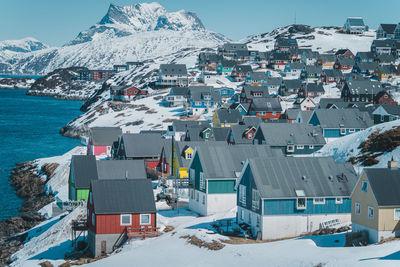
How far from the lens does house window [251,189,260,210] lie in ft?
141

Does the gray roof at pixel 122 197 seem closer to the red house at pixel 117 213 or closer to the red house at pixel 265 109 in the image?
the red house at pixel 117 213

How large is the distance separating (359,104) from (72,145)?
2371 inches

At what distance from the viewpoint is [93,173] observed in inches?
2301

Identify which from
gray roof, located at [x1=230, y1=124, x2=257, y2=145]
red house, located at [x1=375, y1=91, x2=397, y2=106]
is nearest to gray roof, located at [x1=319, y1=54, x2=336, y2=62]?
red house, located at [x1=375, y1=91, x2=397, y2=106]

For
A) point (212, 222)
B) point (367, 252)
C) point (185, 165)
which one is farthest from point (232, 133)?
point (367, 252)

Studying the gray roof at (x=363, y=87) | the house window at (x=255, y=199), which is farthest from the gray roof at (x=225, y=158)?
the gray roof at (x=363, y=87)

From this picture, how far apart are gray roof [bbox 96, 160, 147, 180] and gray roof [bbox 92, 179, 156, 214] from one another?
10.1 m

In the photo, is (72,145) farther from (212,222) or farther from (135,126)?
(212,222)

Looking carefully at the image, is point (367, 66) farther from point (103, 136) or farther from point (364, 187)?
point (364, 187)

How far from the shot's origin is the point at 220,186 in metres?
52.2

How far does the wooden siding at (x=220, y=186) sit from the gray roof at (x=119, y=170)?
8.08 meters

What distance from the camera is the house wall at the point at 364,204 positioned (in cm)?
3653

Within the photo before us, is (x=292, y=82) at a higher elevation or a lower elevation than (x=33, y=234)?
higher

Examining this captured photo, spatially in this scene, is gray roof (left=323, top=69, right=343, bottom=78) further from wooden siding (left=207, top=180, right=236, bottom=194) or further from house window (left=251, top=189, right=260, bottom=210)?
house window (left=251, top=189, right=260, bottom=210)
